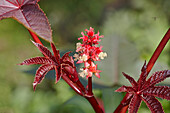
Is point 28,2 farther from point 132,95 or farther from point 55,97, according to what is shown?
point 55,97

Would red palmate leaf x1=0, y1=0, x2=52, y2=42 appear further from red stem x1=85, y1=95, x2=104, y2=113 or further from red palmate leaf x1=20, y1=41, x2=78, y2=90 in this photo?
red stem x1=85, y1=95, x2=104, y2=113

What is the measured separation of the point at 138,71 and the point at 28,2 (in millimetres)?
670

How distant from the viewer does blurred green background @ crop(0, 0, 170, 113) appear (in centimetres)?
114

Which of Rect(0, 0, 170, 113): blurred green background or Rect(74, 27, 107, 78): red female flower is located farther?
Rect(0, 0, 170, 113): blurred green background

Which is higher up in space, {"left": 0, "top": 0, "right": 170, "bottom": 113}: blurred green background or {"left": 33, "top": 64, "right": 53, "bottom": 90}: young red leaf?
{"left": 0, "top": 0, "right": 170, "bottom": 113}: blurred green background

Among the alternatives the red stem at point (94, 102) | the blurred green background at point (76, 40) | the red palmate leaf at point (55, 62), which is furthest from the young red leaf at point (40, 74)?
the blurred green background at point (76, 40)

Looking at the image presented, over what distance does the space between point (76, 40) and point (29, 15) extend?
230 cm

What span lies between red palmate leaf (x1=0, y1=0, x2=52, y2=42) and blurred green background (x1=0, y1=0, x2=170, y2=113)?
1.56 feet

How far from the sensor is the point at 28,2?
2.01 feet

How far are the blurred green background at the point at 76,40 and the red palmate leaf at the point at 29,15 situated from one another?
48 centimetres

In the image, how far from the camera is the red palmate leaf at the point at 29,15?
55 cm

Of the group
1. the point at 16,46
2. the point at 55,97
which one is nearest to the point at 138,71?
the point at 55,97

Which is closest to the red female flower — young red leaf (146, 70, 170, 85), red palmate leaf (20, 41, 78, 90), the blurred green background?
red palmate leaf (20, 41, 78, 90)

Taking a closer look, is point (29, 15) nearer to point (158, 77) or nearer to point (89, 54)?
point (89, 54)
